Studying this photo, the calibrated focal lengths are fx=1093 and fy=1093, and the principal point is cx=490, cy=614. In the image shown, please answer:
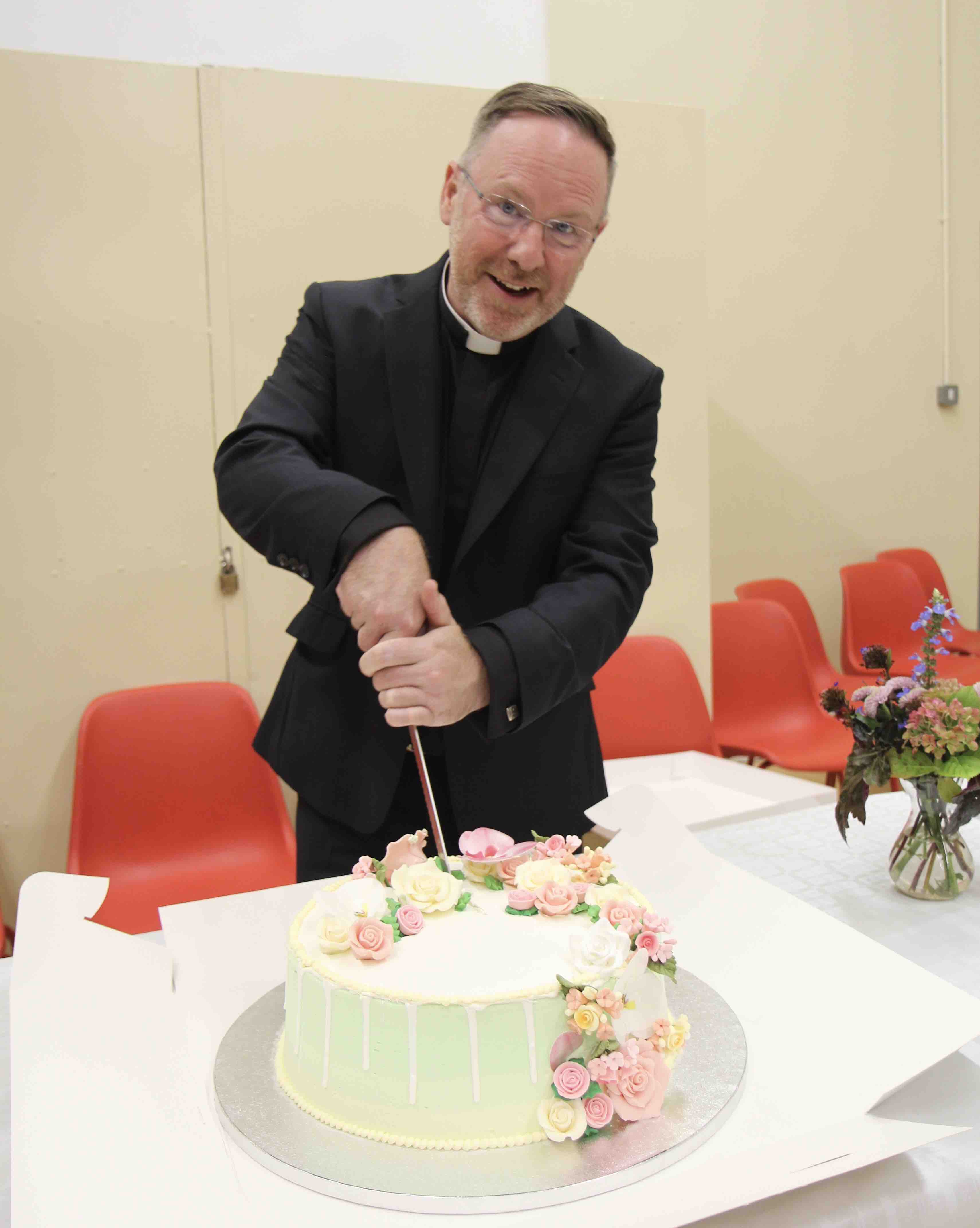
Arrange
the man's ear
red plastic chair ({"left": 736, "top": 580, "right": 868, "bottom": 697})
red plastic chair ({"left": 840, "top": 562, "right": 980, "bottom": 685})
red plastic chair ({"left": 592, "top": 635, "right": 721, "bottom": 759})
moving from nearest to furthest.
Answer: the man's ear < red plastic chair ({"left": 592, "top": 635, "right": 721, "bottom": 759}) < red plastic chair ({"left": 736, "top": 580, "right": 868, "bottom": 697}) < red plastic chair ({"left": 840, "top": 562, "right": 980, "bottom": 685})

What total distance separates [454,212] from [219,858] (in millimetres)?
1815

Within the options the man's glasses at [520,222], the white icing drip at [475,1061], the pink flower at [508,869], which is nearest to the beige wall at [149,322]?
the man's glasses at [520,222]

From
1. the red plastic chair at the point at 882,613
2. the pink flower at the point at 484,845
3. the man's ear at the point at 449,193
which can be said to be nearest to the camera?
the pink flower at the point at 484,845

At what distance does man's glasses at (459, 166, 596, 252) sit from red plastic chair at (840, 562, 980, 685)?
3537mm

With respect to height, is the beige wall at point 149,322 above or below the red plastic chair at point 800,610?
above

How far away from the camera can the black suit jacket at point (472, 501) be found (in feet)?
5.13

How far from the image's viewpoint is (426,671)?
1224 millimetres

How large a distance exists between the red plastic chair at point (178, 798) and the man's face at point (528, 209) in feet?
5.16

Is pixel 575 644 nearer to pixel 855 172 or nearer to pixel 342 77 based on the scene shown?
pixel 342 77

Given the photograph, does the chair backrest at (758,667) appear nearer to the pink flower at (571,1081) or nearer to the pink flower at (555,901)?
the pink flower at (555,901)

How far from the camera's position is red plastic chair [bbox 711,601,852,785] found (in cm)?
389

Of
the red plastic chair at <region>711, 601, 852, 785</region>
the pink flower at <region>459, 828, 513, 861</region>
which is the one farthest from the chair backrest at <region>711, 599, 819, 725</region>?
the pink flower at <region>459, 828, 513, 861</region>

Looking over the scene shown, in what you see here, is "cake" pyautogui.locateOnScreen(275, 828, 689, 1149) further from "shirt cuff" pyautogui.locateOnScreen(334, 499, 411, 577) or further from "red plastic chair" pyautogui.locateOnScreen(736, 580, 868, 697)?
"red plastic chair" pyautogui.locateOnScreen(736, 580, 868, 697)

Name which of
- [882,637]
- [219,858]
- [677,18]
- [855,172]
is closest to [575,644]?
[219,858]
